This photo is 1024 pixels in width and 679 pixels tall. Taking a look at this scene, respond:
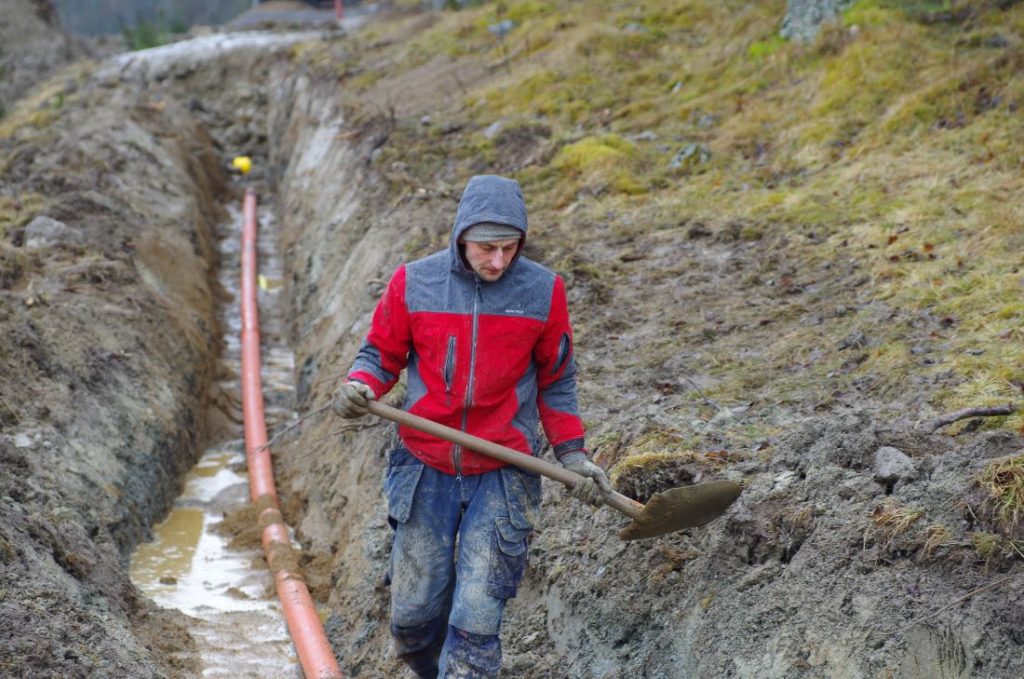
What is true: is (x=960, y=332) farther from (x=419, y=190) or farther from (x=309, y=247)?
(x=309, y=247)

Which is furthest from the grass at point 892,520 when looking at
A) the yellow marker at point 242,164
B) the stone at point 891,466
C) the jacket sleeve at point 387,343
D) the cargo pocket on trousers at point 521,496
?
the yellow marker at point 242,164

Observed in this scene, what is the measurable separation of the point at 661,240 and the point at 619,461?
3202 millimetres

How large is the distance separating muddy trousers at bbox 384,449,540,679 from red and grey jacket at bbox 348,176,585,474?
0.32 ft

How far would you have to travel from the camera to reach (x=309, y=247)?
1287 centimetres

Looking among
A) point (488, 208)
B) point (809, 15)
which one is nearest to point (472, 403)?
point (488, 208)

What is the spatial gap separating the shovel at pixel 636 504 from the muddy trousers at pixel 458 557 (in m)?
0.19

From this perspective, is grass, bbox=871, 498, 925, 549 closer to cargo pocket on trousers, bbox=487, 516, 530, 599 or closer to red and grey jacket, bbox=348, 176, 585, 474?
red and grey jacket, bbox=348, 176, 585, 474

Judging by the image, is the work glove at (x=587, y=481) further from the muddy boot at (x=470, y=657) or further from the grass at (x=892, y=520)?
the grass at (x=892, y=520)

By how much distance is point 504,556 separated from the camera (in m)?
4.01

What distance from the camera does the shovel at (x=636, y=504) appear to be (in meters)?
3.90

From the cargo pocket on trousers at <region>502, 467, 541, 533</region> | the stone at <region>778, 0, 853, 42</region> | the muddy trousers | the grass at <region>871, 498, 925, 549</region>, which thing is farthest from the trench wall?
the stone at <region>778, 0, 853, 42</region>

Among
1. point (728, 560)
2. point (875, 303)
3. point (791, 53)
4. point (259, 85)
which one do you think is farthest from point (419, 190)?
point (259, 85)

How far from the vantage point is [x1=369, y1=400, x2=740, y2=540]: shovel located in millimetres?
3900

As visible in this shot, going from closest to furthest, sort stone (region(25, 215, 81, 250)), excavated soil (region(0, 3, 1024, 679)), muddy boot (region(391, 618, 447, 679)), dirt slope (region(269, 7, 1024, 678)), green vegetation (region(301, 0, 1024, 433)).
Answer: dirt slope (region(269, 7, 1024, 678))
excavated soil (region(0, 3, 1024, 679))
muddy boot (region(391, 618, 447, 679))
green vegetation (region(301, 0, 1024, 433))
stone (region(25, 215, 81, 250))
